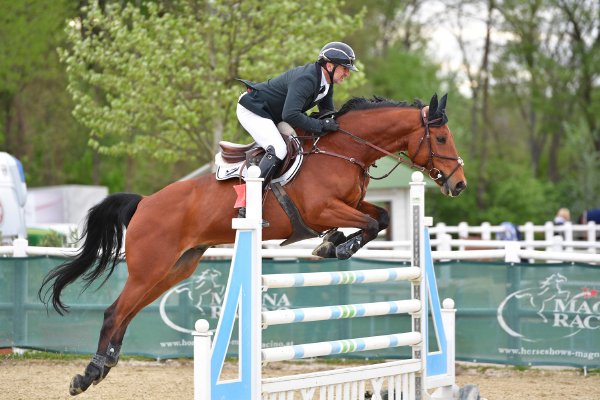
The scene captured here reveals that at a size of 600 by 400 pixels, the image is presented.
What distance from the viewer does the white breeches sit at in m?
5.81

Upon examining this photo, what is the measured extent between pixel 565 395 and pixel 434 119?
2672 mm

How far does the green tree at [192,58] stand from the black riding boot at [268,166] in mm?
9407

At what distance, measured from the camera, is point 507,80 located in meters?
34.2

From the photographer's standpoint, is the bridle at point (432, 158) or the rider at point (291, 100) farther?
the bridle at point (432, 158)

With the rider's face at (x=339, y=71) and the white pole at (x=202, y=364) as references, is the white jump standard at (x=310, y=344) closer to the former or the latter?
the white pole at (x=202, y=364)

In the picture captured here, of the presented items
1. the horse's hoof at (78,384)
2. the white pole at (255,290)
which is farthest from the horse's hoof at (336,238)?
the horse's hoof at (78,384)

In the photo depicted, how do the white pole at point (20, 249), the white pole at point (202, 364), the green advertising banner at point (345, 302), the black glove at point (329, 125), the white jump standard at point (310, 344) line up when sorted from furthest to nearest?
the white pole at point (20, 249) < the green advertising banner at point (345, 302) < the black glove at point (329, 125) < the white jump standard at point (310, 344) < the white pole at point (202, 364)

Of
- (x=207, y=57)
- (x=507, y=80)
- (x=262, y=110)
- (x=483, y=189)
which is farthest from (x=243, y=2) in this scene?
(x=507, y=80)

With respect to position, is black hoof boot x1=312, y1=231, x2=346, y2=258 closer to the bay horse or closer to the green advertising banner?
the bay horse

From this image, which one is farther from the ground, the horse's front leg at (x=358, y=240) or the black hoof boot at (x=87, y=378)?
the horse's front leg at (x=358, y=240)

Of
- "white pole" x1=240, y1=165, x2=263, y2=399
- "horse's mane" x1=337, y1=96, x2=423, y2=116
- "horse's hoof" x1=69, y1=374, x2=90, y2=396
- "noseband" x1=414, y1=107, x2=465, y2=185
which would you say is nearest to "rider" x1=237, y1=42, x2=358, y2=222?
"horse's mane" x1=337, y1=96, x2=423, y2=116

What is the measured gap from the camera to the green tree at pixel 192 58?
1547cm

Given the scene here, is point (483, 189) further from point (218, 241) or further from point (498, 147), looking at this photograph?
point (218, 241)

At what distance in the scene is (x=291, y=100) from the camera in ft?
18.6
